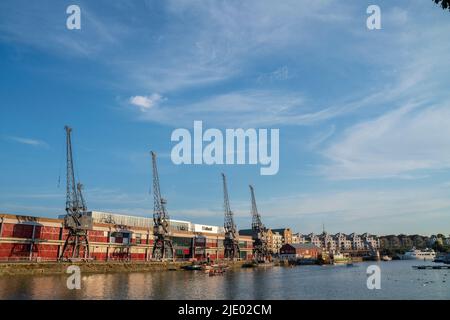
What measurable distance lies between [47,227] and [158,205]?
41474 mm

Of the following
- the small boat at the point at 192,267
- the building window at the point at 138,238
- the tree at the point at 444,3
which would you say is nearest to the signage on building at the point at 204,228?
the building window at the point at 138,238

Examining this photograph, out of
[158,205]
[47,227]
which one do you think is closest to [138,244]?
[158,205]

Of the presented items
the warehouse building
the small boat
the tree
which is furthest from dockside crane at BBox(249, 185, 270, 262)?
the tree

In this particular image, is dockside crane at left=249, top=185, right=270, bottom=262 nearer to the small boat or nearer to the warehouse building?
the warehouse building

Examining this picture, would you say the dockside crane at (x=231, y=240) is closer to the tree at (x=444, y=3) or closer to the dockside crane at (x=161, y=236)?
the dockside crane at (x=161, y=236)

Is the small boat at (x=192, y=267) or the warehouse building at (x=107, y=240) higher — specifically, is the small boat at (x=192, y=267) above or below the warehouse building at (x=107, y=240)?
below

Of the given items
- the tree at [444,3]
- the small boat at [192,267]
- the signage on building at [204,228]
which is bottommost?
the small boat at [192,267]

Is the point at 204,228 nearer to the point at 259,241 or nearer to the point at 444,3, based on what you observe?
the point at 259,241

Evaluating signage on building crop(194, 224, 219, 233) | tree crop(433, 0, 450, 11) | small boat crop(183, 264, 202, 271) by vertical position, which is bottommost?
small boat crop(183, 264, 202, 271)

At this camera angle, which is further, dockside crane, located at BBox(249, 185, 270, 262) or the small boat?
dockside crane, located at BBox(249, 185, 270, 262)

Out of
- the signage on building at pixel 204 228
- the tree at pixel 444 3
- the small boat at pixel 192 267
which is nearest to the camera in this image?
the tree at pixel 444 3

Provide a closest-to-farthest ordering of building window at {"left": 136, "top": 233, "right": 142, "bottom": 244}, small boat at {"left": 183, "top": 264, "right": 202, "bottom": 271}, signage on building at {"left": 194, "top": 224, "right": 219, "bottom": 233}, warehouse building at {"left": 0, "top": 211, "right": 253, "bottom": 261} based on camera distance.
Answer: warehouse building at {"left": 0, "top": 211, "right": 253, "bottom": 261}
small boat at {"left": 183, "top": 264, "right": 202, "bottom": 271}
building window at {"left": 136, "top": 233, "right": 142, "bottom": 244}
signage on building at {"left": 194, "top": 224, "right": 219, "bottom": 233}
